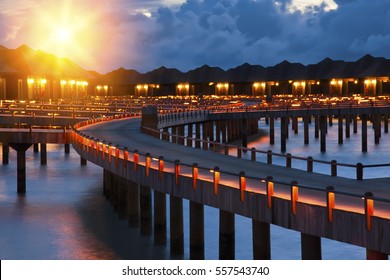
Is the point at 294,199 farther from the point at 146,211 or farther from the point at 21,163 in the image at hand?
the point at 21,163

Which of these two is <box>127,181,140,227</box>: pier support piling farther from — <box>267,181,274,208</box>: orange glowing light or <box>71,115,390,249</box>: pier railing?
<box>267,181,274,208</box>: orange glowing light

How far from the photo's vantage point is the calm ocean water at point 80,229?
115ft

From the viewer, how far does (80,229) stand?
40062 mm

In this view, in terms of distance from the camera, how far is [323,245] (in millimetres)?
35875

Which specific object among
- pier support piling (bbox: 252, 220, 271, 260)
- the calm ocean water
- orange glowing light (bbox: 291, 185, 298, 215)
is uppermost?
orange glowing light (bbox: 291, 185, 298, 215)

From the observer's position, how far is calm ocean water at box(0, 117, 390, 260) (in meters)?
35.0

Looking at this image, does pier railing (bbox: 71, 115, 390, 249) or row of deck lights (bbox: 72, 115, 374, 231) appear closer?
row of deck lights (bbox: 72, 115, 374, 231)

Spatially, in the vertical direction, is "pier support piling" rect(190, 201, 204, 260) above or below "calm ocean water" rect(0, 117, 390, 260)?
above

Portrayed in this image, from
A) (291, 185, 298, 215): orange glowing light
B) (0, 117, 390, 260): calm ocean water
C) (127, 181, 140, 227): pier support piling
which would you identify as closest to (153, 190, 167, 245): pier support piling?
(0, 117, 390, 260): calm ocean water

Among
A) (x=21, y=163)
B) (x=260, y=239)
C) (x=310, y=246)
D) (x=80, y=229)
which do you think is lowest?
(x=80, y=229)

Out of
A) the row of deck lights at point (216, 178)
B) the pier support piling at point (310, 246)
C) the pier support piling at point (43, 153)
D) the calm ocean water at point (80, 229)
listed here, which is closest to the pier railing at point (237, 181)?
the row of deck lights at point (216, 178)

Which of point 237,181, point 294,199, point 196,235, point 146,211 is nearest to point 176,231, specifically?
point 196,235

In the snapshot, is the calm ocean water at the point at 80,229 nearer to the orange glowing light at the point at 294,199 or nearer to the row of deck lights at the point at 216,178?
the row of deck lights at the point at 216,178
